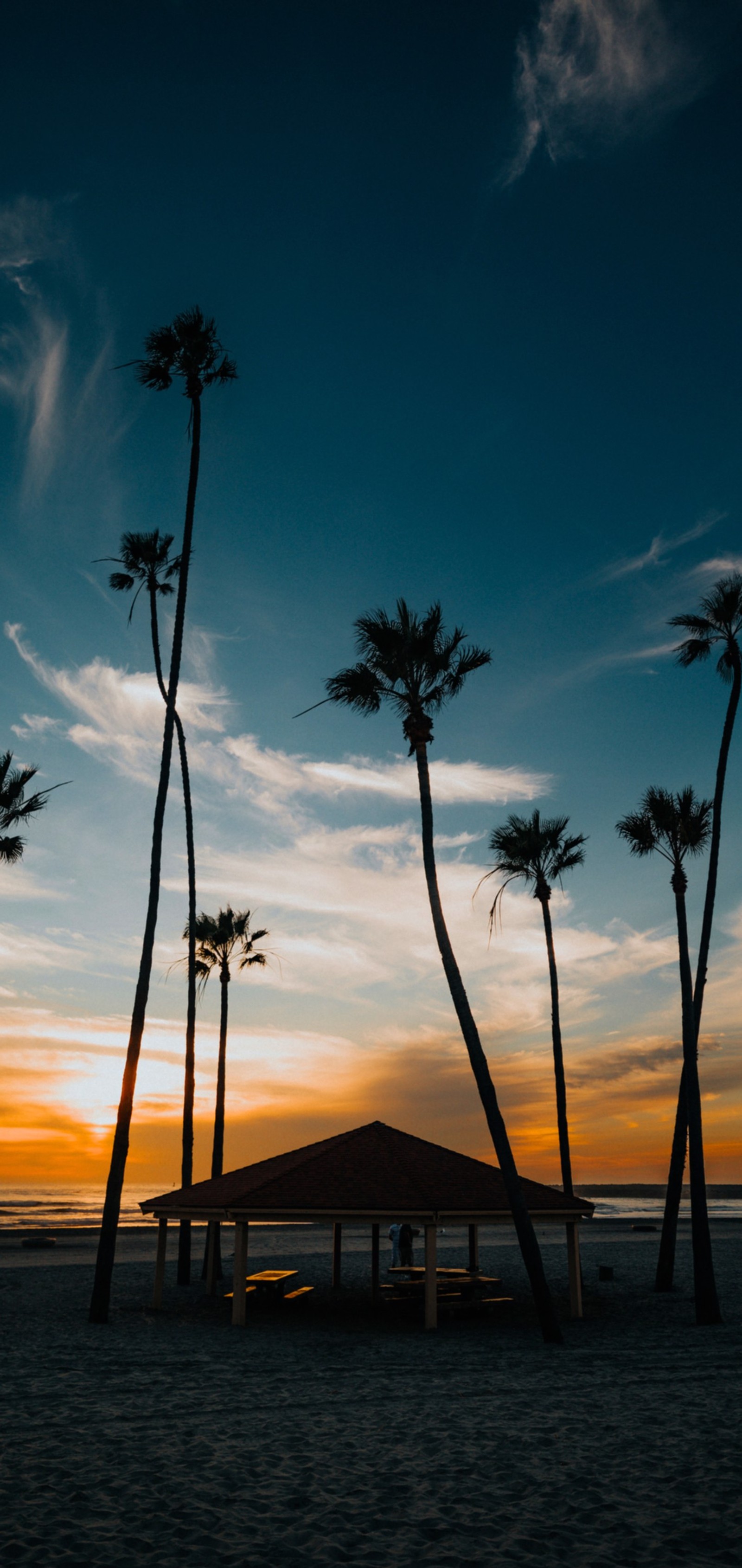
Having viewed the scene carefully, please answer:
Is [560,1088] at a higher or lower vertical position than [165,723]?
lower

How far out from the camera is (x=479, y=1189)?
19.4m

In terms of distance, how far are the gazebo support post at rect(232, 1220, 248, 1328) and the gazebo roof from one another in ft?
1.17

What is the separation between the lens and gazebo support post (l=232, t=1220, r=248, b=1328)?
17.9 meters

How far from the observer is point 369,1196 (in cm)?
1836

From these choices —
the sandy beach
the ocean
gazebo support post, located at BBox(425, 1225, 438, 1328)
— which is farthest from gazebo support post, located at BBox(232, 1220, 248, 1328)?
the ocean

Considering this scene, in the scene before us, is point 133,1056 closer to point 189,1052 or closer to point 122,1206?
point 189,1052

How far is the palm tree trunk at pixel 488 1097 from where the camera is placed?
1664cm

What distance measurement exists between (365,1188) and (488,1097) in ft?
11.9

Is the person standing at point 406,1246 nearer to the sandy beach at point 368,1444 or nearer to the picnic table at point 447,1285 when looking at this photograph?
the picnic table at point 447,1285

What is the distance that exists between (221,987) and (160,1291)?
1144 centimetres

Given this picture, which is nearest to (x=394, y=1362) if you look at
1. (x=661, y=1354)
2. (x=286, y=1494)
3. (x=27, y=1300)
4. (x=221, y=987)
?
(x=661, y=1354)

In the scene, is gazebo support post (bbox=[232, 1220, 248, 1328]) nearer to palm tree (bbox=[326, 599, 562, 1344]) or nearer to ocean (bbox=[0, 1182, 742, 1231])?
palm tree (bbox=[326, 599, 562, 1344])

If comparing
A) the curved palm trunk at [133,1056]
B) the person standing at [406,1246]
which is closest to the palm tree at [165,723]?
the curved palm trunk at [133,1056]

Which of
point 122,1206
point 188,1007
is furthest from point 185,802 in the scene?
point 122,1206
